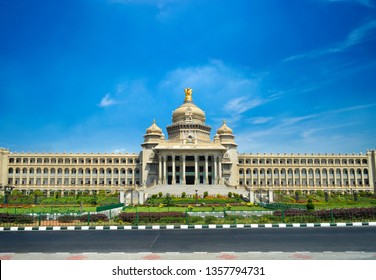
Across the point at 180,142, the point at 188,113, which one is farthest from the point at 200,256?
the point at 188,113

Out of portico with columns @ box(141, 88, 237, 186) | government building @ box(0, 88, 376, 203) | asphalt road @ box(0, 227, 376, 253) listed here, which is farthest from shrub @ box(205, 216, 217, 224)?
government building @ box(0, 88, 376, 203)

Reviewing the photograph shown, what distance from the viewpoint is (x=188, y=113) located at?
3110 inches

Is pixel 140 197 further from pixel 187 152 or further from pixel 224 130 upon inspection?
pixel 224 130

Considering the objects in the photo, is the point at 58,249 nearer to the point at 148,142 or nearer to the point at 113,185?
the point at 148,142

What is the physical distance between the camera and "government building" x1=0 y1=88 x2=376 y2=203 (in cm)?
7788

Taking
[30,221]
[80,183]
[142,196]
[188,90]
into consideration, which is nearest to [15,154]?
[80,183]

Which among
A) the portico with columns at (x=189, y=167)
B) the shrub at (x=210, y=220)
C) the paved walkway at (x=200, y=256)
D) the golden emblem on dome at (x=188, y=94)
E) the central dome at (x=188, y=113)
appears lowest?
the paved walkway at (x=200, y=256)

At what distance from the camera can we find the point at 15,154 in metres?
85.6

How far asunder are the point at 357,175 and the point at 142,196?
60.1 meters

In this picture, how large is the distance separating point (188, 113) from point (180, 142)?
786 cm

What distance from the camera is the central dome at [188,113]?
259 feet

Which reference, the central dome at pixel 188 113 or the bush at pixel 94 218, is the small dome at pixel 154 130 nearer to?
the central dome at pixel 188 113

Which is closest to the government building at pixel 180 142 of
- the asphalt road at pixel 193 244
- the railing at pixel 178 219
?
the railing at pixel 178 219

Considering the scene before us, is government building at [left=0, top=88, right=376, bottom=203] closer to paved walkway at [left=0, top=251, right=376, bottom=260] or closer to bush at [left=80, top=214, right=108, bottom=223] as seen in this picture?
bush at [left=80, top=214, right=108, bottom=223]
